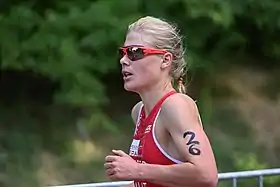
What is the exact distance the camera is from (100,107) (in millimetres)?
6594

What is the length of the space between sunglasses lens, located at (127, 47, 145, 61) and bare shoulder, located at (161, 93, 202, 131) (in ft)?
0.47

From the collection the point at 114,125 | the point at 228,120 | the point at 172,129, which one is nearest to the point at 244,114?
the point at 228,120

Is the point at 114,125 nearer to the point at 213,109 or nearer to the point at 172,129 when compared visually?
the point at 213,109

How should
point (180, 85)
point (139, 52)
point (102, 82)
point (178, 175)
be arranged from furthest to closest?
point (102, 82) → point (180, 85) → point (139, 52) → point (178, 175)

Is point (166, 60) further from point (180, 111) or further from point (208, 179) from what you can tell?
point (208, 179)

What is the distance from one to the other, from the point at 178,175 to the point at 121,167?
0.50 ft

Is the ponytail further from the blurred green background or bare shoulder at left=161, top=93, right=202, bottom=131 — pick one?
the blurred green background

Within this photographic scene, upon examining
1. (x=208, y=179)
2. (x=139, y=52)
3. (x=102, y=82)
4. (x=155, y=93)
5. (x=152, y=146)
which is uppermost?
(x=102, y=82)

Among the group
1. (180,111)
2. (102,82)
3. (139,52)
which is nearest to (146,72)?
(139,52)

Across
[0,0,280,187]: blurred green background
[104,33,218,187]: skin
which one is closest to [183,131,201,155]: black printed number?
[104,33,218,187]: skin

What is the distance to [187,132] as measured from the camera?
77.9 inches

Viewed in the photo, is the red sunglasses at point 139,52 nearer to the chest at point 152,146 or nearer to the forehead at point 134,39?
the forehead at point 134,39

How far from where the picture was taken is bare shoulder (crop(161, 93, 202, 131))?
1994 millimetres

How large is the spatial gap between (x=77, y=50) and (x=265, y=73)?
2.98 meters
